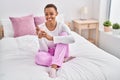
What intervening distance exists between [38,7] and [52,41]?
1.62 m

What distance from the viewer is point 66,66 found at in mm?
1595

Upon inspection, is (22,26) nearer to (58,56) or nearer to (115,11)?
(58,56)

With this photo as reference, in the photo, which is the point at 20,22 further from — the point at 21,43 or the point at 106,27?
the point at 106,27

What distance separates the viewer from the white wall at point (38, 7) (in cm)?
304

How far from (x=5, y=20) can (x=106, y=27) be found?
6.16ft

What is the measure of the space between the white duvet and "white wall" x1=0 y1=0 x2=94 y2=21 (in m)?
1.14

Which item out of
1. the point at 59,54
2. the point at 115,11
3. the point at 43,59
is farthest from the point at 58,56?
the point at 115,11

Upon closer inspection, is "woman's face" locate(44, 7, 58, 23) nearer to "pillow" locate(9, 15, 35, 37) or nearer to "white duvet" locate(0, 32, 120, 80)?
"white duvet" locate(0, 32, 120, 80)

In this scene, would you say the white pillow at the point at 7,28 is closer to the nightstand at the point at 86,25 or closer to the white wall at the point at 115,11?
the nightstand at the point at 86,25

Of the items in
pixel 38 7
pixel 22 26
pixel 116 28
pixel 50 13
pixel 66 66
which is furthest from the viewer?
pixel 38 7

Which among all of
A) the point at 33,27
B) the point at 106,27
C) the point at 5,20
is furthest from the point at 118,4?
the point at 5,20

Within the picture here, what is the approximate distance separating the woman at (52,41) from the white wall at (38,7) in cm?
145

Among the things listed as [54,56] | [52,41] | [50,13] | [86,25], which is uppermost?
[50,13]

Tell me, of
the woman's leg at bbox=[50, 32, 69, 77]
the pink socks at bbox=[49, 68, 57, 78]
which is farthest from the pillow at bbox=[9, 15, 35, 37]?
the pink socks at bbox=[49, 68, 57, 78]
